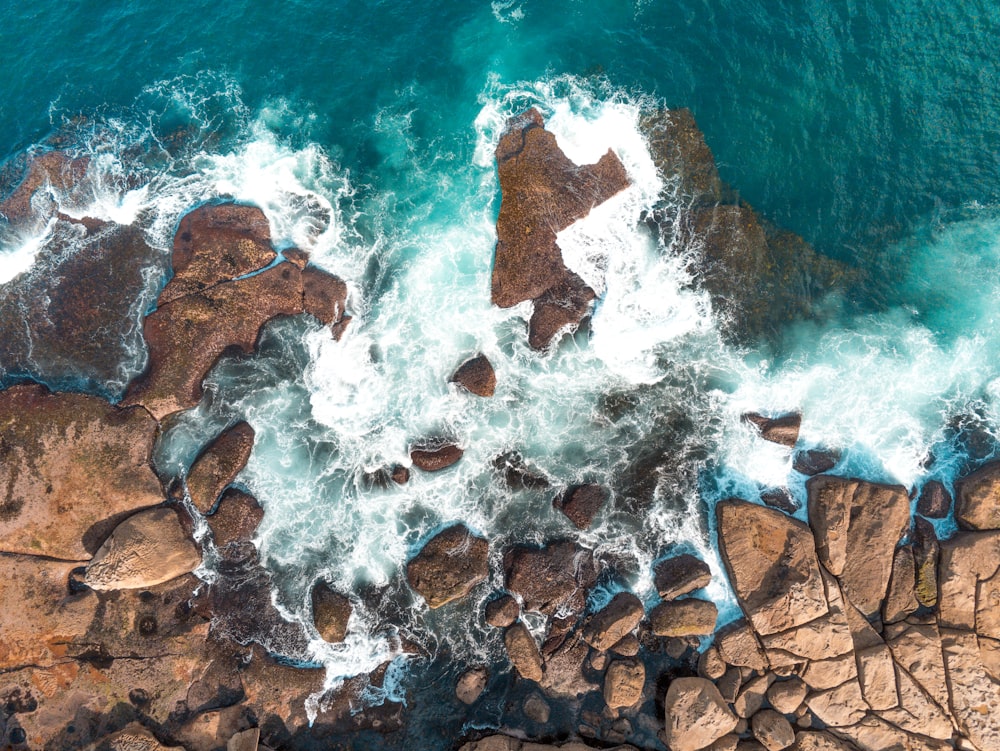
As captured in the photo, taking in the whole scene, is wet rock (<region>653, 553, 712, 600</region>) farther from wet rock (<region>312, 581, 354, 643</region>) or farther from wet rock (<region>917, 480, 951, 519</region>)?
wet rock (<region>312, 581, 354, 643</region>)

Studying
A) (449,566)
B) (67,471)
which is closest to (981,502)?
(449,566)

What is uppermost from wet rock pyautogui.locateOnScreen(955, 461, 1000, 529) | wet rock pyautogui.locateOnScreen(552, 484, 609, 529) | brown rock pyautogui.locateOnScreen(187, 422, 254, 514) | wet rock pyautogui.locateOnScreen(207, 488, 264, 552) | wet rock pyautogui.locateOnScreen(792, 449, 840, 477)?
brown rock pyautogui.locateOnScreen(187, 422, 254, 514)

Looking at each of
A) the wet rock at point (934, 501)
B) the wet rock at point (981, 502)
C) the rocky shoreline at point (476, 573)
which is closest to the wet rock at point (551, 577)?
the rocky shoreline at point (476, 573)

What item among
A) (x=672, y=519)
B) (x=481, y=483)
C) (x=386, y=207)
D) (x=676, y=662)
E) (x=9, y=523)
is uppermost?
(x=386, y=207)

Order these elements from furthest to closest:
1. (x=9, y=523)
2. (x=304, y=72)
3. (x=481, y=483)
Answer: (x=304, y=72)
(x=481, y=483)
(x=9, y=523)

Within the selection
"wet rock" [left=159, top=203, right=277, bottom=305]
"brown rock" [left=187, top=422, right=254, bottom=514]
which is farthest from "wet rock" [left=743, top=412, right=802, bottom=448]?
"wet rock" [left=159, top=203, right=277, bottom=305]

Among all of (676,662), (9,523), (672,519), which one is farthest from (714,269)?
(9,523)

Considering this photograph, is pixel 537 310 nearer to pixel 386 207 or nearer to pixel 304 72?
pixel 386 207
